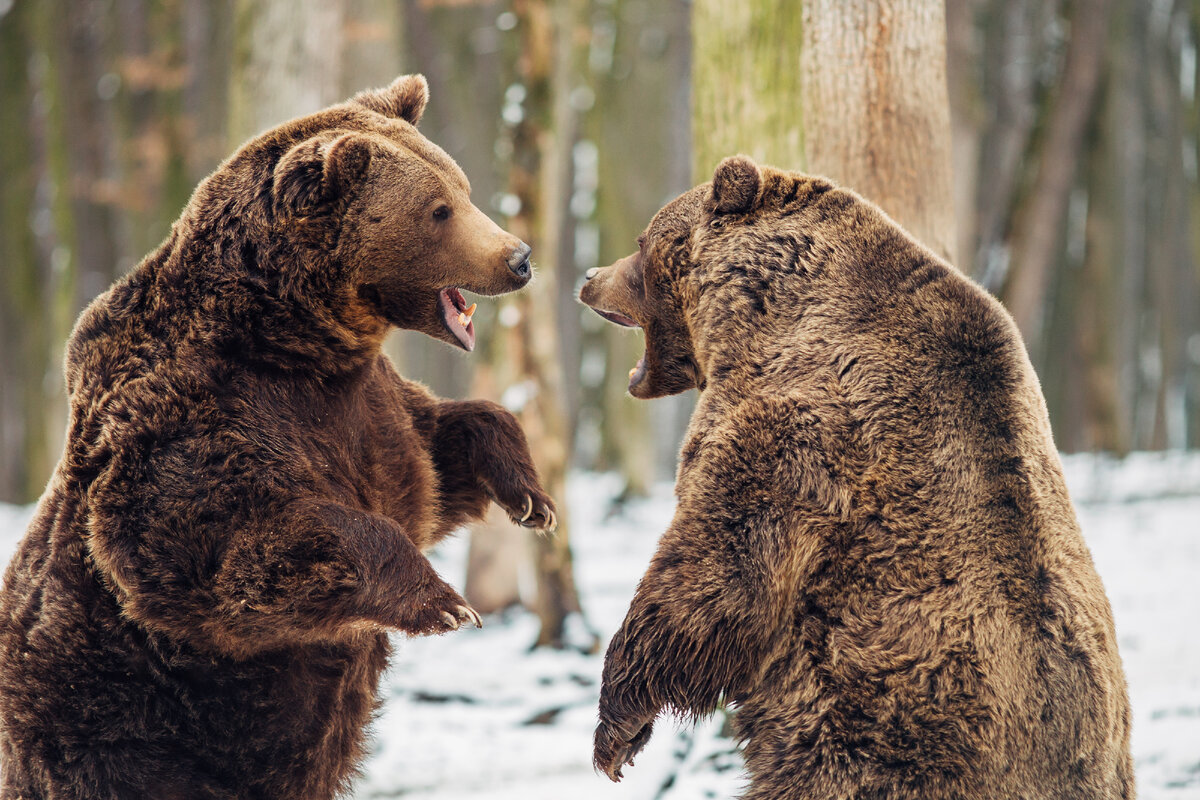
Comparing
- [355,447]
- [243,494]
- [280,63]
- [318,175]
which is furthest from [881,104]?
[280,63]

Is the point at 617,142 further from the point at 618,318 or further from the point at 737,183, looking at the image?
the point at 737,183

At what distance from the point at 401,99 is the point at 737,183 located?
1090 millimetres

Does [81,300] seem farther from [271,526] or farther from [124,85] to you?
[271,526]

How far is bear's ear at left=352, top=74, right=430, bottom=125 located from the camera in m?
3.43

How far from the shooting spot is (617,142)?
61.0 feet

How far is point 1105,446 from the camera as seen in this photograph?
1513 cm

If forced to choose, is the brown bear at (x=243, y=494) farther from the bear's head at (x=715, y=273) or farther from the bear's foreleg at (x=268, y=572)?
the bear's head at (x=715, y=273)

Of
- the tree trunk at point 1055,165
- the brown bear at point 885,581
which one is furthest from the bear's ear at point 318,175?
the tree trunk at point 1055,165

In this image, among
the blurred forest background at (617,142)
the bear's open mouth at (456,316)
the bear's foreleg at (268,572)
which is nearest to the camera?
the bear's foreleg at (268,572)

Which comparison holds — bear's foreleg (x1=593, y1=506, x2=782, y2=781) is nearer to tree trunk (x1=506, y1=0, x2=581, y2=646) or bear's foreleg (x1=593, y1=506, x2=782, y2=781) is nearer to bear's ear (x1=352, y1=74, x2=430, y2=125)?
bear's ear (x1=352, y1=74, x2=430, y2=125)

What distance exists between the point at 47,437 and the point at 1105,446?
47.8 feet

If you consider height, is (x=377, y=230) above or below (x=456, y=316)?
above

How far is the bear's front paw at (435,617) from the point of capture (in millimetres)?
2842

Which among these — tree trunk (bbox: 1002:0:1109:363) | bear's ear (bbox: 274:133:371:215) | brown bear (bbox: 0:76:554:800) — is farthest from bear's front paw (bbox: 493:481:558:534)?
tree trunk (bbox: 1002:0:1109:363)
